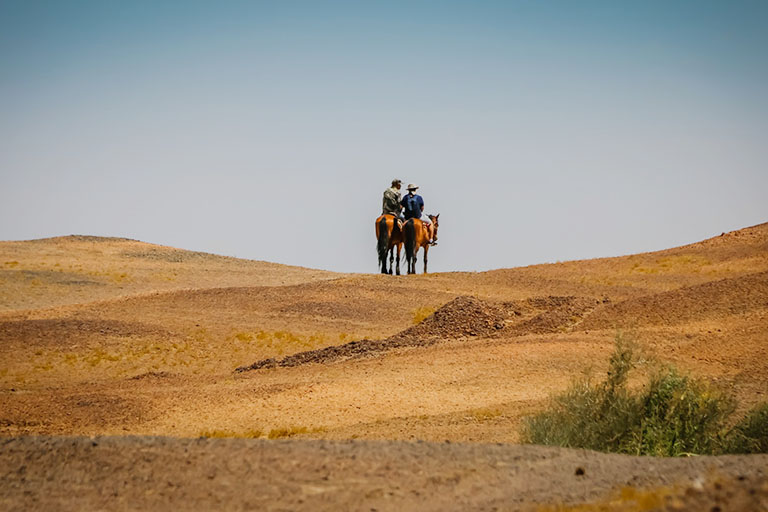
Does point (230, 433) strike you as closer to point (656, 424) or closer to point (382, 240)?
point (656, 424)

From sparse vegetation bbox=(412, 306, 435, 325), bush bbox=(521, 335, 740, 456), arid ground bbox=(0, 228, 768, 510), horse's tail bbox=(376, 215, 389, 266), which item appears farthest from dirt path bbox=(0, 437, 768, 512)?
horse's tail bbox=(376, 215, 389, 266)

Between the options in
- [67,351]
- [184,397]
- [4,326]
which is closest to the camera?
[184,397]

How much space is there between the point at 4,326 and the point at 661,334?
20068 millimetres

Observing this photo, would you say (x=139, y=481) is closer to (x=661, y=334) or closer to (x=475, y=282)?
(x=661, y=334)

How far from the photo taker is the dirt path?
9148mm

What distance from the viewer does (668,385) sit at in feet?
46.2

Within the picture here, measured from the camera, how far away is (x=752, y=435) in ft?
44.2

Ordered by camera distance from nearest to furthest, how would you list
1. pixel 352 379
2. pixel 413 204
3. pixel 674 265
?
pixel 352 379, pixel 413 204, pixel 674 265

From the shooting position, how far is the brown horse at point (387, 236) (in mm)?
45094

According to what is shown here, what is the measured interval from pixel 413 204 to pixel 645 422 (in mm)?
32076

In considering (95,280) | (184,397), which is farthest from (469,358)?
(95,280)

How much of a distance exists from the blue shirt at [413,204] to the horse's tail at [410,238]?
1.76 feet

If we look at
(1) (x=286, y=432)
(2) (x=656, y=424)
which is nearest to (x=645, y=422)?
(2) (x=656, y=424)

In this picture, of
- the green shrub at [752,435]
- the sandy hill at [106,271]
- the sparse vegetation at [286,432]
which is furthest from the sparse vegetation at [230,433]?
the sandy hill at [106,271]
